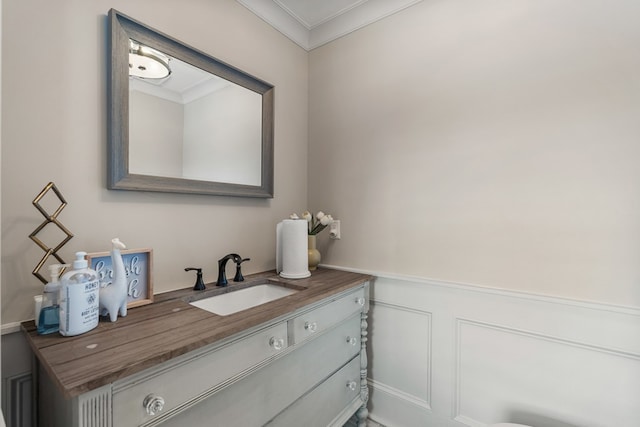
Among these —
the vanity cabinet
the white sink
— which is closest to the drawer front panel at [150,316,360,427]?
the vanity cabinet

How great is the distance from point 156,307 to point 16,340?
15.3 inches

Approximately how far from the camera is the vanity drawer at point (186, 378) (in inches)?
26.2

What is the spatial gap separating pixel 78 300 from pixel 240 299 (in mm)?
686

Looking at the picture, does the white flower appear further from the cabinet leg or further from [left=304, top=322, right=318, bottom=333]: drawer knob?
[left=304, top=322, right=318, bottom=333]: drawer knob

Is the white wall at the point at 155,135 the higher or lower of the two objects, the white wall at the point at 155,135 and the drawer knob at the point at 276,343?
the higher

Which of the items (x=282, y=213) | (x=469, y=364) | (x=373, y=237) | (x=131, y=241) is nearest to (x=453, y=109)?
(x=373, y=237)

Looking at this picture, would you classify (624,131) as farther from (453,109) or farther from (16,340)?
(16,340)

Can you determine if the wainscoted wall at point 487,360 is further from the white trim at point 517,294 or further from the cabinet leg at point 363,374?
the cabinet leg at point 363,374

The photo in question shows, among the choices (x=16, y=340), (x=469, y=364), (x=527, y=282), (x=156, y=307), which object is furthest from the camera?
(x=469, y=364)

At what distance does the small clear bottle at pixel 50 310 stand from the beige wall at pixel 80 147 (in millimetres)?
152

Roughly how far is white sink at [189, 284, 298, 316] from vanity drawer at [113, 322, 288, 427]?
0.38 m

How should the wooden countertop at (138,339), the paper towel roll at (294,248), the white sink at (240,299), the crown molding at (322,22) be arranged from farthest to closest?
the crown molding at (322,22) < the paper towel roll at (294,248) < the white sink at (240,299) < the wooden countertop at (138,339)

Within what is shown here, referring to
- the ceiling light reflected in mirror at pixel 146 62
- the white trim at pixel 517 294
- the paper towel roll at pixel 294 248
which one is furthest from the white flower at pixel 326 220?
the ceiling light reflected in mirror at pixel 146 62

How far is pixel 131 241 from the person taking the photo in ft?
3.69
